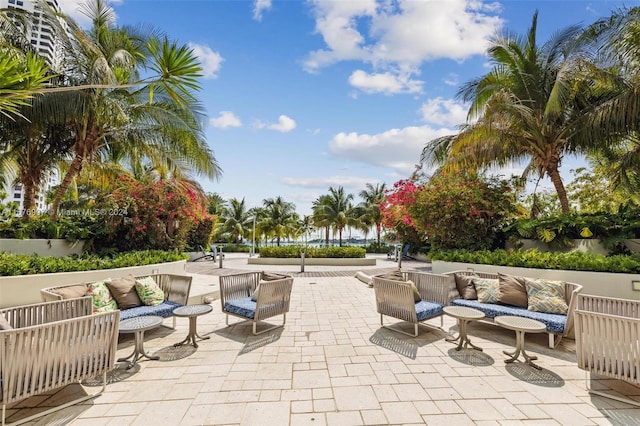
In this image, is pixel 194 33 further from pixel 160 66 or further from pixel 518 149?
pixel 518 149

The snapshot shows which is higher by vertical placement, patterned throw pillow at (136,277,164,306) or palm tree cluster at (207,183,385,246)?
palm tree cluster at (207,183,385,246)

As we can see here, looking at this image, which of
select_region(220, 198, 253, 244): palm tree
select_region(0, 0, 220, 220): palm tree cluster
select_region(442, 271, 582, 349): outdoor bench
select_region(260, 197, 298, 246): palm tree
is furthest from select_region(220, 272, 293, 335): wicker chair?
select_region(220, 198, 253, 244): palm tree

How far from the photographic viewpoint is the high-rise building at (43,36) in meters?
7.59

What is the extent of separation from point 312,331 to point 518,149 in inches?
354

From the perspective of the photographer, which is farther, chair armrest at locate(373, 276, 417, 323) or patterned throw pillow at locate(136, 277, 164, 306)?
patterned throw pillow at locate(136, 277, 164, 306)

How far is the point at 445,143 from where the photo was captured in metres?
11.0

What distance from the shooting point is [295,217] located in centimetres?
2906

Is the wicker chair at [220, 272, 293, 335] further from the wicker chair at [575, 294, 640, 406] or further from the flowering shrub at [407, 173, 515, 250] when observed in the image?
the flowering shrub at [407, 173, 515, 250]

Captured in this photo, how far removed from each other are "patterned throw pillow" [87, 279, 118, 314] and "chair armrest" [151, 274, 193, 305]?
2.70 ft

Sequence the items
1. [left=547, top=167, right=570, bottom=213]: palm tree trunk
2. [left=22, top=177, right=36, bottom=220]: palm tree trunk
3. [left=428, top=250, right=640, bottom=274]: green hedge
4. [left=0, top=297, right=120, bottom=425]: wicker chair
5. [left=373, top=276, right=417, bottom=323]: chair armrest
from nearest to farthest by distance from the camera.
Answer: [left=0, top=297, right=120, bottom=425]: wicker chair → [left=373, top=276, right=417, bottom=323]: chair armrest → [left=428, top=250, right=640, bottom=274]: green hedge → [left=547, top=167, right=570, bottom=213]: palm tree trunk → [left=22, top=177, right=36, bottom=220]: palm tree trunk

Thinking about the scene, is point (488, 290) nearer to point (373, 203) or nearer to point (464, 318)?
point (464, 318)

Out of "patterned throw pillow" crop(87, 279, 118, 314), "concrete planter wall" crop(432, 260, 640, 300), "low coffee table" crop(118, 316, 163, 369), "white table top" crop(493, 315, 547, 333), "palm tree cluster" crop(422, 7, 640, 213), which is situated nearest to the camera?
"low coffee table" crop(118, 316, 163, 369)

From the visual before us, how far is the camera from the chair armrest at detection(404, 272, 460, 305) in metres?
5.25

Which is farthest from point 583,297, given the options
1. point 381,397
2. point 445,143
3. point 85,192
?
point 85,192
